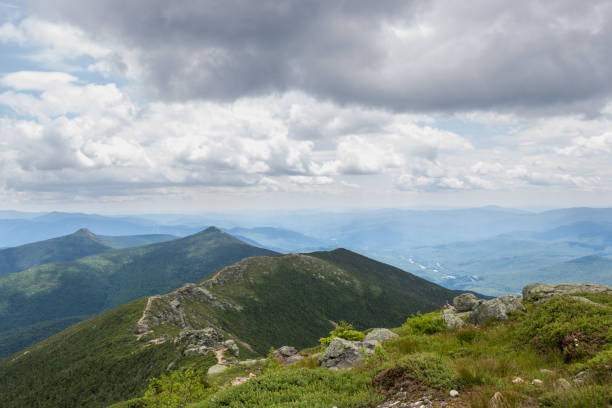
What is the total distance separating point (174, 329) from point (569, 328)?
96372 millimetres

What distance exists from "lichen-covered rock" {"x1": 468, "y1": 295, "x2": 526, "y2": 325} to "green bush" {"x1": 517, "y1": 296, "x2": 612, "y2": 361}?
423cm

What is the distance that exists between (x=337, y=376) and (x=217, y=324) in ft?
352

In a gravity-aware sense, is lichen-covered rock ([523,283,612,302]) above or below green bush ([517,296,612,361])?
below

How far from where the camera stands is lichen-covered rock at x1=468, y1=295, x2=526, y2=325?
1809cm

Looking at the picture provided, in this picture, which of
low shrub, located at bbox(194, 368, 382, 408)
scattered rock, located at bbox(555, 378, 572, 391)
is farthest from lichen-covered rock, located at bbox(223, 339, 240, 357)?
scattered rock, located at bbox(555, 378, 572, 391)

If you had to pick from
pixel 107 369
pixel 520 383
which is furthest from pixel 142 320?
pixel 520 383

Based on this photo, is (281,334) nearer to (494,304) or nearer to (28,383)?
(28,383)

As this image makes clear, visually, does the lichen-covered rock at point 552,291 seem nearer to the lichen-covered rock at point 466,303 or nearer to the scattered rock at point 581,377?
the lichen-covered rock at point 466,303

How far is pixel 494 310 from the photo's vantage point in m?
18.5

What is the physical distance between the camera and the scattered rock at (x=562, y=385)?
7941mm

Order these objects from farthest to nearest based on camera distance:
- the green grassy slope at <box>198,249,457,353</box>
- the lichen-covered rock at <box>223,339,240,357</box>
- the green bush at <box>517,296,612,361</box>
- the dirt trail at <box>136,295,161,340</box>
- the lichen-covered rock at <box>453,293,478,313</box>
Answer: the green grassy slope at <box>198,249,457,353</box>
the dirt trail at <box>136,295,161,340</box>
the lichen-covered rock at <box>223,339,240,357</box>
the lichen-covered rock at <box>453,293,478,313</box>
the green bush at <box>517,296,612,361</box>

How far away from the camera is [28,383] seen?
267 ft

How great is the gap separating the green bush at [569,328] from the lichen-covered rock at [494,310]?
4230 millimetres

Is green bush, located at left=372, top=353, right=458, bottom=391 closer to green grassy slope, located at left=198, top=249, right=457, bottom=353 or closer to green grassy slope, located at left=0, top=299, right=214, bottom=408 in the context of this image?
green grassy slope, located at left=0, top=299, right=214, bottom=408
